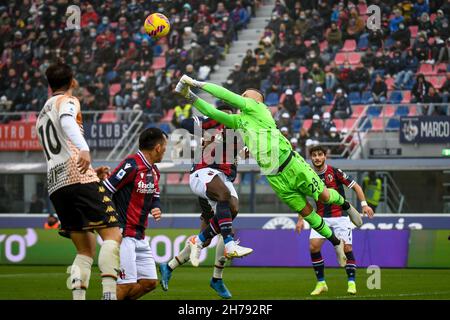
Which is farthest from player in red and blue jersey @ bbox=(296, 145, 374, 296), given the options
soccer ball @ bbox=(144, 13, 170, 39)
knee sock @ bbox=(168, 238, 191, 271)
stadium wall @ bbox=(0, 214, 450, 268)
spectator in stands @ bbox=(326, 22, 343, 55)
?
spectator in stands @ bbox=(326, 22, 343, 55)

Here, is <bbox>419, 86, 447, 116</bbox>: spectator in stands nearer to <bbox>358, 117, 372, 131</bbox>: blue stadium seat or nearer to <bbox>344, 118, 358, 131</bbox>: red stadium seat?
<bbox>358, 117, 372, 131</bbox>: blue stadium seat

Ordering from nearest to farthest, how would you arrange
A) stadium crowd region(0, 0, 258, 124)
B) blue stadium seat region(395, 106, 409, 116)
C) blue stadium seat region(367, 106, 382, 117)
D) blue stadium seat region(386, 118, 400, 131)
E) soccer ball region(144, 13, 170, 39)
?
soccer ball region(144, 13, 170, 39) < blue stadium seat region(386, 118, 400, 131) < blue stadium seat region(395, 106, 409, 116) < blue stadium seat region(367, 106, 382, 117) < stadium crowd region(0, 0, 258, 124)

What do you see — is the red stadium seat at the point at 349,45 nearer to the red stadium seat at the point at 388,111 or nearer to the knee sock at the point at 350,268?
the red stadium seat at the point at 388,111

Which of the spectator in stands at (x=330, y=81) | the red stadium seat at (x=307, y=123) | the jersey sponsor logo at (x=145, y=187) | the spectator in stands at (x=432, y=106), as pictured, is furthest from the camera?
the spectator in stands at (x=330, y=81)

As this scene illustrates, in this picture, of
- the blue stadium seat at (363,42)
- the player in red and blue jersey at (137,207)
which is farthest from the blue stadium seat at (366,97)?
the player in red and blue jersey at (137,207)

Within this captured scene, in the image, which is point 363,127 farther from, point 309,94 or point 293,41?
point 293,41

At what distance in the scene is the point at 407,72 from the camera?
30.4 meters

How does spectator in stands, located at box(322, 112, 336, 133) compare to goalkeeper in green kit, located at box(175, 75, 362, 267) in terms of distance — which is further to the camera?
spectator in stands, located at box(322, 112, 336, 133)

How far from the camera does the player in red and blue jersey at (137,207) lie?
11.0 metres

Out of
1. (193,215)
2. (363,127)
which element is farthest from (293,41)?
(193,215)

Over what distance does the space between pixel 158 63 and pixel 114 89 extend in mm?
2058

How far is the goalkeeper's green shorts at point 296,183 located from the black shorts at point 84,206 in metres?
4.22

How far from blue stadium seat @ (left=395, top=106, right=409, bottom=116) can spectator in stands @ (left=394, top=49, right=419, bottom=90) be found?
1.17 m

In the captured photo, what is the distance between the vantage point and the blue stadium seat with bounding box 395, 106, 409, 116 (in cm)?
2916
